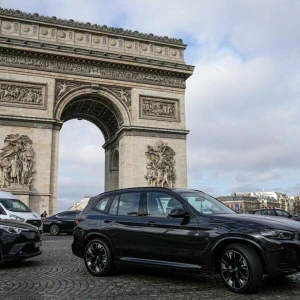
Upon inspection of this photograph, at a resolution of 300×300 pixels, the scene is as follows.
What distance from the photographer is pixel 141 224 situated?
6.45 metres

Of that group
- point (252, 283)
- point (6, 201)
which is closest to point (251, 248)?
point (252, 283)

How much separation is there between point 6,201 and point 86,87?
13.9m

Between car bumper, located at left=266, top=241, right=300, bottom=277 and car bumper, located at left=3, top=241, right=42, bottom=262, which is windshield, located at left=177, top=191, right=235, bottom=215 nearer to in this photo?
car bumper, located at left=266, top=241, right=300, bottom=277

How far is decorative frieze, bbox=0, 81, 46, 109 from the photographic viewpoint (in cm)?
2500

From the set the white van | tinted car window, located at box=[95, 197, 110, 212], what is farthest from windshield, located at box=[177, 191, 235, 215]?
the white van

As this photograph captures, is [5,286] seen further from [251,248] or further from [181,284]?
[251,248]

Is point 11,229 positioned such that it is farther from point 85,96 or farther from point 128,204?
point 85,96

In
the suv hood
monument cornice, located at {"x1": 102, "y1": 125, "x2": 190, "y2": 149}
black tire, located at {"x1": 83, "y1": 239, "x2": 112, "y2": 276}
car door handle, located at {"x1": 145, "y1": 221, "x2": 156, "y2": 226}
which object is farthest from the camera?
monument cornice, located at {"x1": 102, "y1": 125, "x2": 190, "y2": 149}

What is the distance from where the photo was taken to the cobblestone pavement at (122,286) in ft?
17.3

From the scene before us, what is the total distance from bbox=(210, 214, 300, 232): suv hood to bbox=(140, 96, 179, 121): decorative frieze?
2262cm

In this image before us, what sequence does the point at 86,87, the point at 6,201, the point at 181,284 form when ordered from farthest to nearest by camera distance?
1. the point at 86,87
2. the point at 6,201
3. the point at 181,284

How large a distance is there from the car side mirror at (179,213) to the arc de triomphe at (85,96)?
19.7 metres

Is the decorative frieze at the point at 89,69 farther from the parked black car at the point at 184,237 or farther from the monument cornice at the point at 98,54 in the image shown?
the parked black car at the point at 184,237

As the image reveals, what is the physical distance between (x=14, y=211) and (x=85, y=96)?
48.1 ft
